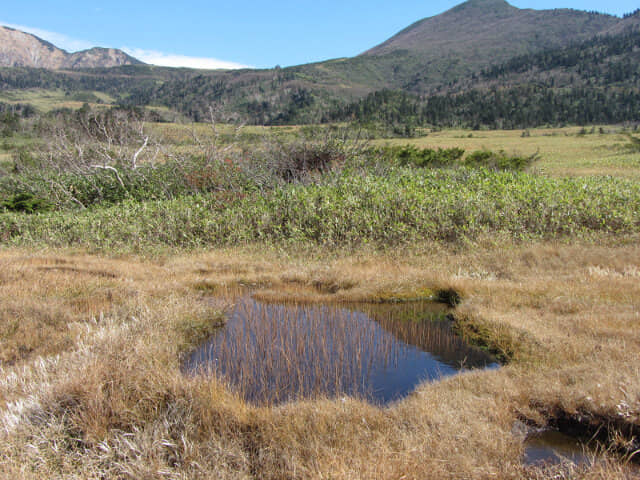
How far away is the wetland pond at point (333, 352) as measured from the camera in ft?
17.8

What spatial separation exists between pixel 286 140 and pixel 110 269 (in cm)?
1033

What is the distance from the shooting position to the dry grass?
3.75 m

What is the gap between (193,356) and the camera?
255 inches

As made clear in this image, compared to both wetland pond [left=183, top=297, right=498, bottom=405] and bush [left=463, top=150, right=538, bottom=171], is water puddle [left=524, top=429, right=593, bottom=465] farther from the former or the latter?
bush [left=463, top=150, right=538, bottom=171]

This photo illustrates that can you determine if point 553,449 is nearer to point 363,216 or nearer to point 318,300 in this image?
point 318,300

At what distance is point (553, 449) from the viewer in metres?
4.12

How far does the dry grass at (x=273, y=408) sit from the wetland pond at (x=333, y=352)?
1.34 ft

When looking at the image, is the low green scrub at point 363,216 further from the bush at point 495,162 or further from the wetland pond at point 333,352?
the bush at point 495,162

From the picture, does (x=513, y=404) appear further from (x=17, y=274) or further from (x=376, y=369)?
(x=17, y=274)

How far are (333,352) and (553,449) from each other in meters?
3.02

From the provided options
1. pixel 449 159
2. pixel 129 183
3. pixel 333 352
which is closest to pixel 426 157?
pixel 449 159

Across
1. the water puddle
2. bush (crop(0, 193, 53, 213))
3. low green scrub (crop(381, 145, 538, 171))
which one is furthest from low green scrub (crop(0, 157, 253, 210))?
the water puddle

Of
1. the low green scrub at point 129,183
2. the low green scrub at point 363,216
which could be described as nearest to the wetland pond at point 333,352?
the low green scrub at point 363,216

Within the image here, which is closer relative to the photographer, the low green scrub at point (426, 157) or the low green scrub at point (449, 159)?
the low green scrub at point (449, 159)
